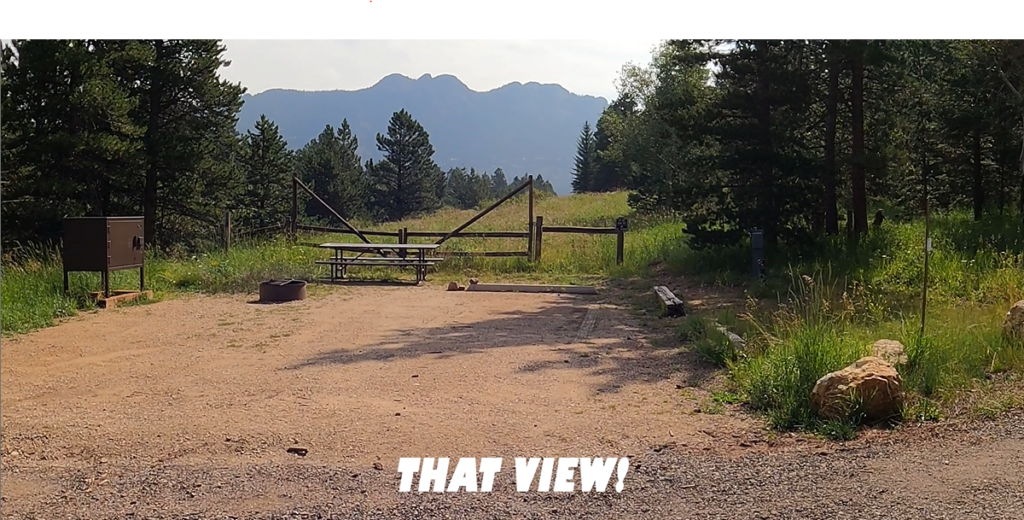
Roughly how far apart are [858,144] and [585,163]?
2355 inches

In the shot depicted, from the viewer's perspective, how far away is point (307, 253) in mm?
16297

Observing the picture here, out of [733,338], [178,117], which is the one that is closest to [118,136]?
[178,117]

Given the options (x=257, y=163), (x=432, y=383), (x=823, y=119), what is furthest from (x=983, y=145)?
(x=257, y=163)

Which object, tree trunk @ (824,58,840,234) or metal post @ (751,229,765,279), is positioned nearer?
metal post @ (751,229,765,279)

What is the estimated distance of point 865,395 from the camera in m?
5.08

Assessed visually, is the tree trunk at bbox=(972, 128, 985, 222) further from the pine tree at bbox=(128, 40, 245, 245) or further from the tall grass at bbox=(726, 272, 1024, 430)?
the pine tree at bbox=(128, 40, 245, 245)

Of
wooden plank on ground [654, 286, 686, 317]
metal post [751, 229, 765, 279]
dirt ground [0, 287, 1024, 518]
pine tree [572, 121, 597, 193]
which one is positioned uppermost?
pine tree [572, 121, 597, 193]

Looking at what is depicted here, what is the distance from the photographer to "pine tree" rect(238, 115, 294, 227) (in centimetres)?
3931

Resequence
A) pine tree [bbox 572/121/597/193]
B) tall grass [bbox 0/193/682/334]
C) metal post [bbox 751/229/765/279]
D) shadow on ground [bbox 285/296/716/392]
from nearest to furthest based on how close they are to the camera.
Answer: shadow on ground [bbox 285/296/716/392] → tall grass [bbox 0/193/682/334] → metal post [bbox 751/229/765/279] → pine tree [bbox 572/121/597/193]

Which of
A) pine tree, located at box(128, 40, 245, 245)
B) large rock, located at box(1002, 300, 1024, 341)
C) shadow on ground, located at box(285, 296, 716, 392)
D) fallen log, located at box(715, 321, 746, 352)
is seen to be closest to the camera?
large rock, located at box(1002, 300, 1024, 341)

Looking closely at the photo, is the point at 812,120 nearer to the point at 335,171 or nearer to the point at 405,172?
the point at 405,172

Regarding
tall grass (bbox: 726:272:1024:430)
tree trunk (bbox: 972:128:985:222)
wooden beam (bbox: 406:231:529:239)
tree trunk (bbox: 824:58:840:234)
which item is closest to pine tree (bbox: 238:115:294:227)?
wooden beam (bbox: 406:231:529:239)

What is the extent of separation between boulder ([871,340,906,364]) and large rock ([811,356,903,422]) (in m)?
0.71

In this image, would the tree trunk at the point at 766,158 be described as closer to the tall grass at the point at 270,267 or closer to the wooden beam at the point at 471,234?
the tall grass at the point at 270,267
